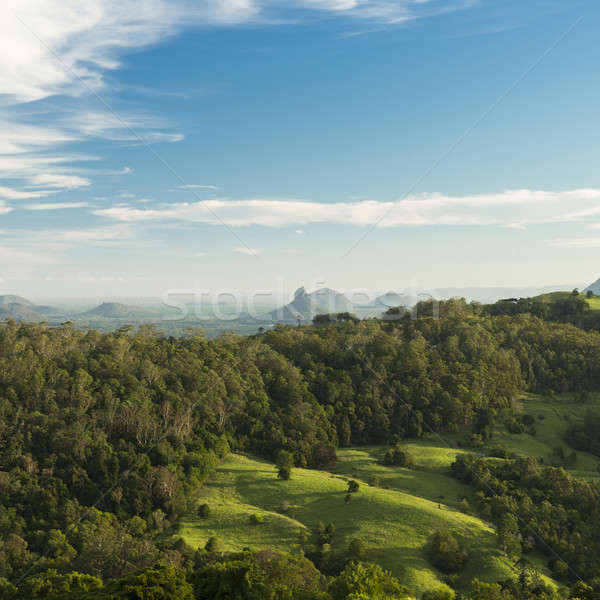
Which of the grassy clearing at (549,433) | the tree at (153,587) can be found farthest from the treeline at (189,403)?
the tree at (153,587)

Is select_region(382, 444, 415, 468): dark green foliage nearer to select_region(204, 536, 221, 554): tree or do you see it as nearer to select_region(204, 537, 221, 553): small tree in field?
select_region(204, 536, 221, 554): tree

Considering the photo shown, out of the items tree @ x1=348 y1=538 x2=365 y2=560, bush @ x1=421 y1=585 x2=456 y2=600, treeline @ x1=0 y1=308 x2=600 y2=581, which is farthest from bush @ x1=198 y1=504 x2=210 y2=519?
bush @ x1=421 y1=585 x2=456 y2=600

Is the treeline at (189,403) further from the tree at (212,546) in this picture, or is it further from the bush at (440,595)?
the bush at (440,595)

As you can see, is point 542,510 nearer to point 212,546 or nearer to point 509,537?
point 509,537

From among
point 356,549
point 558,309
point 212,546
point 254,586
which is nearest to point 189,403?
point 212,546

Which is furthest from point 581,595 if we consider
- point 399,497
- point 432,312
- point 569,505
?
point 432,312

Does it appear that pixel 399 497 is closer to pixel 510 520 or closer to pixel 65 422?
pixel 510 520

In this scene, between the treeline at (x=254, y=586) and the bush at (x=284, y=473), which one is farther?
the bush at (x=284, y=473)
